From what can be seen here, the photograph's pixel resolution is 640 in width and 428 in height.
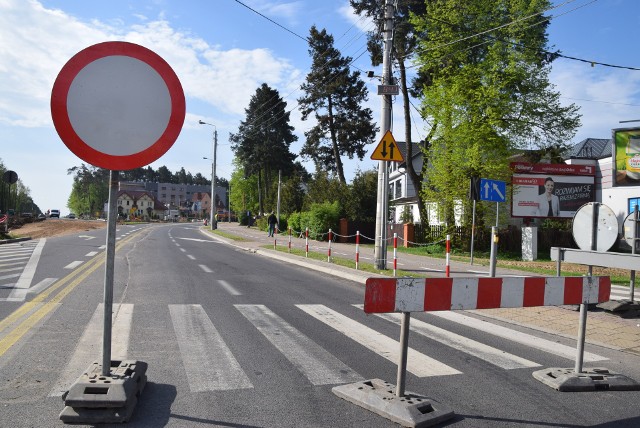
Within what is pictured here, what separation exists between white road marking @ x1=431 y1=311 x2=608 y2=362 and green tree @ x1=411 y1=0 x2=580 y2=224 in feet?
62.7

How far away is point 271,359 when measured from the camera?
5305mm

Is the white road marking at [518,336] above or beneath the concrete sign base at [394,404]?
beneath

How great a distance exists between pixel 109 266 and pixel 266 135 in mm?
63193

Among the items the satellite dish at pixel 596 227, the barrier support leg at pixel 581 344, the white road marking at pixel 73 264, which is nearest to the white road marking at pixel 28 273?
the white road marking at pixel 73 264

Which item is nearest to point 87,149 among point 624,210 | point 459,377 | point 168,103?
point 168,103

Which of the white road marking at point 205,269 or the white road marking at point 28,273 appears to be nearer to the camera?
the white road marking at point 28,273

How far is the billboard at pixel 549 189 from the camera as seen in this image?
27.8 m

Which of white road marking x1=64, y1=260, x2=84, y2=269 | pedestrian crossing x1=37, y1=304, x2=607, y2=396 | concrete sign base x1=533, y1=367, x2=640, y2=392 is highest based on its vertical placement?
concrete sign base x1=533, y1=367, x2=640, y2=392

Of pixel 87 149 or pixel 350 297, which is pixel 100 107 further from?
pixel 350 297

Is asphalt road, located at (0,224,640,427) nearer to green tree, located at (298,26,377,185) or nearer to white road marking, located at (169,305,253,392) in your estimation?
white road marking, located at (169,305,253,392)

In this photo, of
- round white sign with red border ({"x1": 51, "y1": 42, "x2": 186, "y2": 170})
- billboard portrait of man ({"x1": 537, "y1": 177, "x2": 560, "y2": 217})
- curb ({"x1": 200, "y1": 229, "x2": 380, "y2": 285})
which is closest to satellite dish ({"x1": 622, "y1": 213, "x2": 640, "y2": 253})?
curb ({"x1": 200, "y1": 229, "x2": 380, "y2": 285})

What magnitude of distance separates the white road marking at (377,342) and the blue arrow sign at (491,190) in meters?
8.88

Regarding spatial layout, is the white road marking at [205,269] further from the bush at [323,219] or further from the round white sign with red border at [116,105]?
the bush at [323,219]

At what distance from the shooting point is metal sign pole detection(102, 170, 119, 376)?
11.7ft
